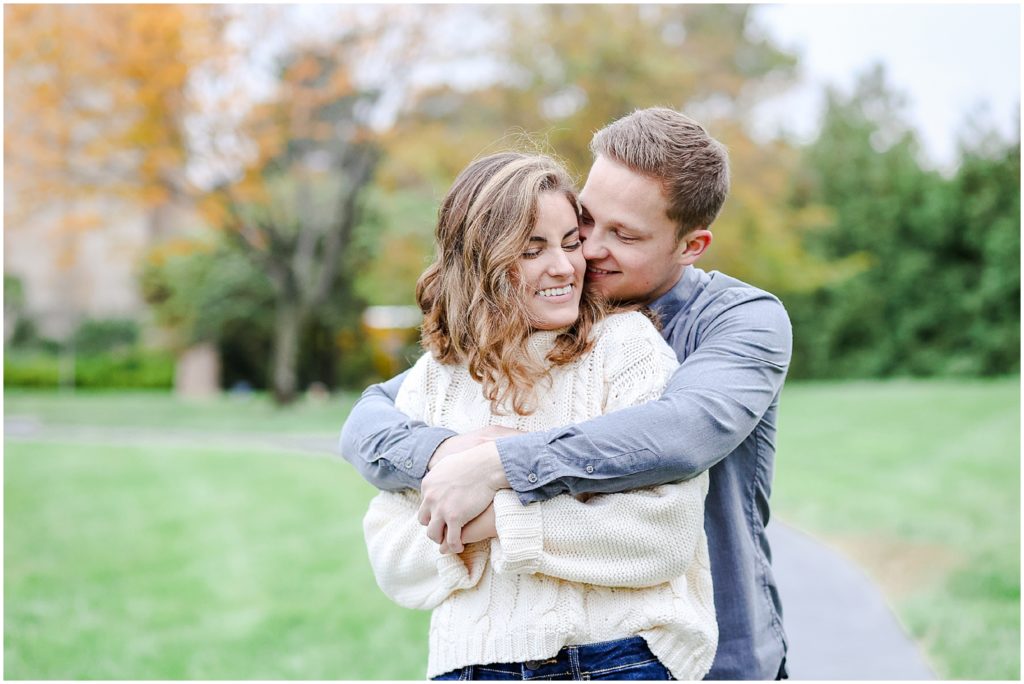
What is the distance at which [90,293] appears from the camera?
28.6m

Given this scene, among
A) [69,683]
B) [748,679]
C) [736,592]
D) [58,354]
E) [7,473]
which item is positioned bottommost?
[58,354]

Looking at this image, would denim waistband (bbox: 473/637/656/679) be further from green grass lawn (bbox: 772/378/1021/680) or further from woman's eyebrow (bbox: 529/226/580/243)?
green grass lawn (bbox: 772/378/1021/680)

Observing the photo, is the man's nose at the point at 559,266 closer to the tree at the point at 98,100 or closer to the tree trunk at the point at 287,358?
the tree at the point at 98,100

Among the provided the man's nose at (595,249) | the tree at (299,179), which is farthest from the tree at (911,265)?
the man's nose at (595,249)

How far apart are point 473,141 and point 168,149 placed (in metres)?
4.83

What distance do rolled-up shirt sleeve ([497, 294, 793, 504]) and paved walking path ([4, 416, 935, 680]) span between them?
2451 millimetres

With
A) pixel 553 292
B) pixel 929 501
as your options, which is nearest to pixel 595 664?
pixel 553 292

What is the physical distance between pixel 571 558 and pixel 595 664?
206mm

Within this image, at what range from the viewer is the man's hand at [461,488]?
1771mm

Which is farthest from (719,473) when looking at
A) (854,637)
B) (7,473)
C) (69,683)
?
(7,473)

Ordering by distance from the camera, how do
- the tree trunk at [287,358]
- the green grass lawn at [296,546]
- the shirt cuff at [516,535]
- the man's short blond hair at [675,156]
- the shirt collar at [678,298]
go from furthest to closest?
the tree trunk at [287,358], the green grass lawn at [296,546], the shirt collar at [678,298], the man's short blond hair at [675,156], the shirt cuff at [516,535]

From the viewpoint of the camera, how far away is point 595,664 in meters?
1.79

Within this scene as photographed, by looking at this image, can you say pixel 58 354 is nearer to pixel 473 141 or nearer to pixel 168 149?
pixel 168 149

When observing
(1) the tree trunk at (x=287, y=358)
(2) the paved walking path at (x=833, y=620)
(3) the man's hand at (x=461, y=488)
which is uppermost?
(3) the man's hand at (x=461, y=488)
